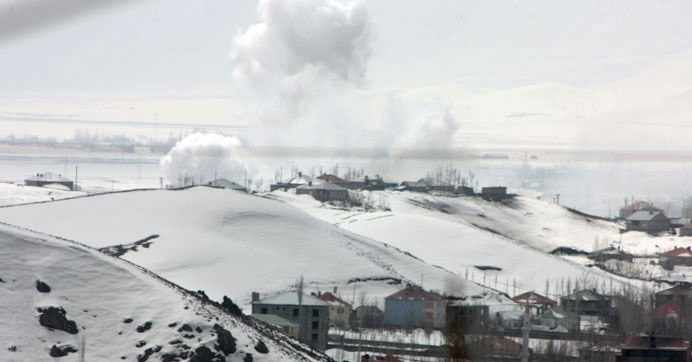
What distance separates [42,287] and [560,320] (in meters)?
50.8

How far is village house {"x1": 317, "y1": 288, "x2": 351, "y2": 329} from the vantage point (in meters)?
106

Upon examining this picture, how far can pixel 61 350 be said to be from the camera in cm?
6334

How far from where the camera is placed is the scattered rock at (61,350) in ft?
207

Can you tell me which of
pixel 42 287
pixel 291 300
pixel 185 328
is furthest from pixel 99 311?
pixel 291 300

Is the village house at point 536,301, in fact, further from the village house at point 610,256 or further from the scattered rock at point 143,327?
the scattered rock at point 143,327

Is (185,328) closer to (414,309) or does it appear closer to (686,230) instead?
(414,309)

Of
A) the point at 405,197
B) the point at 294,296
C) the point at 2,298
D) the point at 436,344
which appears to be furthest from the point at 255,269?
the point at 405,197

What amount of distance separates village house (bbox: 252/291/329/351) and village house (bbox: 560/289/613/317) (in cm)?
2810

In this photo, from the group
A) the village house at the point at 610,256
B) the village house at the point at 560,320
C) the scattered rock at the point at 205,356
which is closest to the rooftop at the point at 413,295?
the village house at the point at 560,320

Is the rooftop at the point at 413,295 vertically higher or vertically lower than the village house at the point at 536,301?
higher

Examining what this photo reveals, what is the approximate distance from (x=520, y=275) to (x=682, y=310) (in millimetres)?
28327

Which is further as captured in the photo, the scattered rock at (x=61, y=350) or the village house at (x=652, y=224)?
the village house at (x=652, y=224)

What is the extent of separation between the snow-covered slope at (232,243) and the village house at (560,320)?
8854 mm

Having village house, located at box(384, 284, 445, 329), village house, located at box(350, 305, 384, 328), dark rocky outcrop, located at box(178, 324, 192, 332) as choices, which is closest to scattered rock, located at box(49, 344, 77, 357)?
dark rocky outcrop, located at box(178, 324, 192, 332)
